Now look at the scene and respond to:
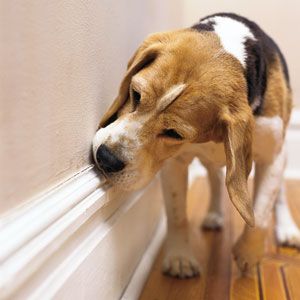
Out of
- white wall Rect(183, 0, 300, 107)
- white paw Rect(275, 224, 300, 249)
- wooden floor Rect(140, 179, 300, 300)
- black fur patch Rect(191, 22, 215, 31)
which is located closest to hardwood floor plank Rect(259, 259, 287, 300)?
wooden floor Rect(140, 179, 300, 300)

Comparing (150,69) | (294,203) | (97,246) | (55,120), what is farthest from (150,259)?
(294,203)

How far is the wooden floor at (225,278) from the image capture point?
1222mm

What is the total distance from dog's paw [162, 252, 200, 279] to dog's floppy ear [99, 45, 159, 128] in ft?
1.56

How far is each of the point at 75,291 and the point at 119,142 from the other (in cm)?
31

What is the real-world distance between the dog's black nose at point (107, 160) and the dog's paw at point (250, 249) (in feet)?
1.58

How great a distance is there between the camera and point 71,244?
31.5 inches

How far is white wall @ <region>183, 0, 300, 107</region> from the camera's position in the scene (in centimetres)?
269

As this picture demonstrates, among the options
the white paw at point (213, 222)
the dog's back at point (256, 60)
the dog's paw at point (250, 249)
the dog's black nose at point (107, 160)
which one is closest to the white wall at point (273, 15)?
the white paw at point (213, 222)

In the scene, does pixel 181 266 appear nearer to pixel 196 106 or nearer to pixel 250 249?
pixel 250 249

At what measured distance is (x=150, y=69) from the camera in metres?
1.02

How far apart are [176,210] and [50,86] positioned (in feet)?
2.45

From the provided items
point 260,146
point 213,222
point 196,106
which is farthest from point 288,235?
point 196,106

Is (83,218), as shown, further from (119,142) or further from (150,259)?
(150,259)

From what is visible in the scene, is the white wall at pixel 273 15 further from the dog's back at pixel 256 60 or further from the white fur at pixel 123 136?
the white fur at pixel 123 136
